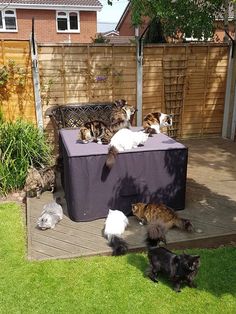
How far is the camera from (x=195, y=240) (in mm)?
4102

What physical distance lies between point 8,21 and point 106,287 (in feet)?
75.5

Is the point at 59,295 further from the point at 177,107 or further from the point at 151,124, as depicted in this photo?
the point at 177,107

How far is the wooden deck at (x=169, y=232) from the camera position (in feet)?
13.1

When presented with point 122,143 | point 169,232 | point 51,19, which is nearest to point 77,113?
point 122,143

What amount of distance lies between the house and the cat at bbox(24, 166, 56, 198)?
18.5 meters

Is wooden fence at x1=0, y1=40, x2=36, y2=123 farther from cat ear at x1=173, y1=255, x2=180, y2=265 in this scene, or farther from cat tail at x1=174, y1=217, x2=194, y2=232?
cat ear at x1=173, y1=255, x2=180, y2=265

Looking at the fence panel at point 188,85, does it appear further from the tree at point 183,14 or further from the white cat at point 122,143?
the white cat at point 122,143

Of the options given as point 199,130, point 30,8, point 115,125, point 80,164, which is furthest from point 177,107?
point 30,8

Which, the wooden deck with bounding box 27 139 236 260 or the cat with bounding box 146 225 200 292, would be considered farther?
the wooden deck with bounding box 27 139 236 260

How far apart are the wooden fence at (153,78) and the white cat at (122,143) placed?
3.53 metres

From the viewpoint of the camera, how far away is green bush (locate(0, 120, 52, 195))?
5695mm

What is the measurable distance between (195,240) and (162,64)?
539 centimetres

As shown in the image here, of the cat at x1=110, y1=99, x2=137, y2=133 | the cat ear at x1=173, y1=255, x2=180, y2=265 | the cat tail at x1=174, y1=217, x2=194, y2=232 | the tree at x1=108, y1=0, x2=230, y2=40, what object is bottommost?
the cat tail at x1=174, y1=217, x2=194, y2=232

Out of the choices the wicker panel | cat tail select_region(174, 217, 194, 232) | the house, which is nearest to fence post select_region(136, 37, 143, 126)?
the wicker panel
